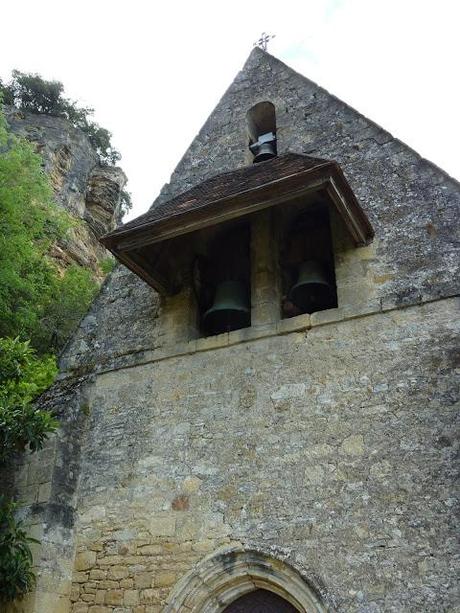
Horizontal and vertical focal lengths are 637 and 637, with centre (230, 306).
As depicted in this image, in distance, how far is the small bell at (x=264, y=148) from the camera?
24.5ft

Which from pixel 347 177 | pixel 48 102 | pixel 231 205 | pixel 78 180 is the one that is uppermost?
pixel 48 102

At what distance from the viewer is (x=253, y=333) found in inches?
236

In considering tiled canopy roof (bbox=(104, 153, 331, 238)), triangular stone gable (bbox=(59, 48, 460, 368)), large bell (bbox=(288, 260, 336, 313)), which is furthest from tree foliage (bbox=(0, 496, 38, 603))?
large bell (bbox=(288, 260, 336, 313))

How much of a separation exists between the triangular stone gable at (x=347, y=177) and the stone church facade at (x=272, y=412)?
0.03 meters

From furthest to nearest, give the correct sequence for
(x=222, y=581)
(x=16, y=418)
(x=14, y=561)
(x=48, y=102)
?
(x=48, y=102)
(x=16, y=418)
(x=14, y=561)
(x=222, y=581)

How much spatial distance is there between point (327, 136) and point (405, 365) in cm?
304

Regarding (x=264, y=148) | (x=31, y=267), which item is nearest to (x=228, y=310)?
(x=264, y=148)

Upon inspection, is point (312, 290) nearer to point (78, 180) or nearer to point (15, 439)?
point (15, 439)

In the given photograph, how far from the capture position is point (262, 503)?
16.9 feet

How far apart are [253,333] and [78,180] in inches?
626

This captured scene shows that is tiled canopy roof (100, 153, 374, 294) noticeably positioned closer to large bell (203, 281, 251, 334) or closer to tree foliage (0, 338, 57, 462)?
large bell (203, 281, 251, 334)

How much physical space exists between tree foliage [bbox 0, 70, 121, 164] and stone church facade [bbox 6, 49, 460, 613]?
17501 mm

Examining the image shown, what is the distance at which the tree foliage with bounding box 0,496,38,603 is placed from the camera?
5.16 metres

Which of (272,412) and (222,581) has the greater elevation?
(272,412)
